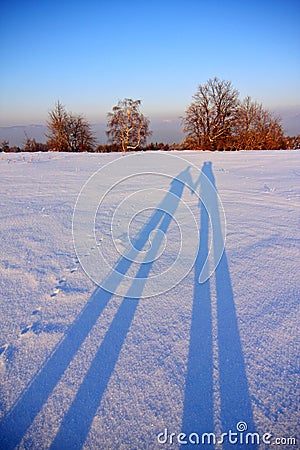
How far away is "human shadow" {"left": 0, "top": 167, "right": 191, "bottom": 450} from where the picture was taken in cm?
159

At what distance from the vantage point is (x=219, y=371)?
1.93m

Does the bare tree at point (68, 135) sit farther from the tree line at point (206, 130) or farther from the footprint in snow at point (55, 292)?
the footprint in snow at point (55, 292)

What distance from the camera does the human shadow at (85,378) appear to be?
159cm

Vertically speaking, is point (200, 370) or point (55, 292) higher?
point (55, 292)

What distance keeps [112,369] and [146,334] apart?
1.45 ft

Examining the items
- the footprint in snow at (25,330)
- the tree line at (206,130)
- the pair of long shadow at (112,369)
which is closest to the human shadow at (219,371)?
the pair of long shadow at (112,369)

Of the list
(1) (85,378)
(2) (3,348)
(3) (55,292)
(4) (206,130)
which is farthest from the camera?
(4) (206,130)

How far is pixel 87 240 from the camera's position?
3881 millimetres

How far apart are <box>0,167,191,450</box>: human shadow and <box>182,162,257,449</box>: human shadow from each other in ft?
2.12

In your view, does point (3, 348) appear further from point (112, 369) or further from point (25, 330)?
point (112, 369)

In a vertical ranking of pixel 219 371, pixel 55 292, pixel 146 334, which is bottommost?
pixel 219 371

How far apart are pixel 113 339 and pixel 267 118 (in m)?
40.1

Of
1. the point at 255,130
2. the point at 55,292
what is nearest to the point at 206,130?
the point at 255,130

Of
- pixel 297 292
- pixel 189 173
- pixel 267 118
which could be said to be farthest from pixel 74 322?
pixel 267 118
